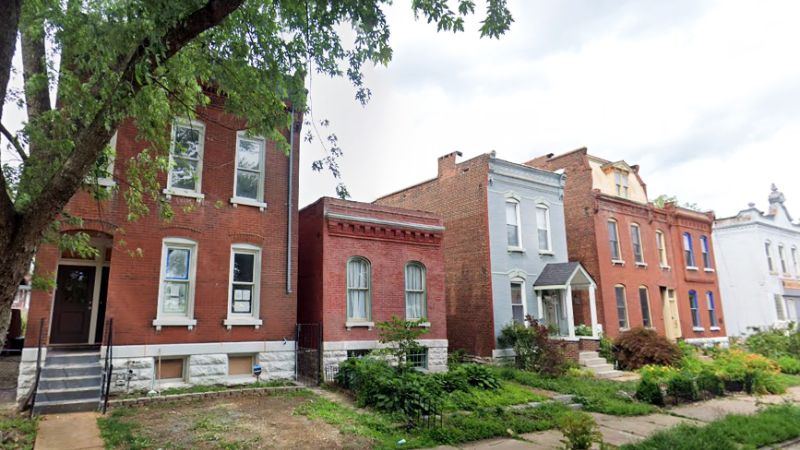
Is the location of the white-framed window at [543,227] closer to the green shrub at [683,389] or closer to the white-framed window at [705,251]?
the green shrub at [683,389]

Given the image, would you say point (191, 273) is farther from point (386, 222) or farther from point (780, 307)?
point (780, 307)

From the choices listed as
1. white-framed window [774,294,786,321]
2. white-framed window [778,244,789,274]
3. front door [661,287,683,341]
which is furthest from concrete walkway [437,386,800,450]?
white-framed window [778,244,789,274]

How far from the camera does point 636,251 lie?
2347cm

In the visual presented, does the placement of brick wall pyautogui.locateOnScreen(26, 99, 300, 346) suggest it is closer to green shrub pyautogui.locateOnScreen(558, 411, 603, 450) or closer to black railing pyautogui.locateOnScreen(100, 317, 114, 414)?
black railing pyautogui.locateOnScreen(100, 317, 114, 414)

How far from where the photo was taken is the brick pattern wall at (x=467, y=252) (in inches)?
711

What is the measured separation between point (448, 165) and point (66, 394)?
15.1 metres

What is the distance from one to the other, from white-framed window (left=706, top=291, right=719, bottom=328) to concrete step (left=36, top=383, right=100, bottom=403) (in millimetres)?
29046

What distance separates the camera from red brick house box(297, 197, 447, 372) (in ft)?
46.9

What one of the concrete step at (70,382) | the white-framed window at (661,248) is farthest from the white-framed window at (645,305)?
the concrete step at (70,382)

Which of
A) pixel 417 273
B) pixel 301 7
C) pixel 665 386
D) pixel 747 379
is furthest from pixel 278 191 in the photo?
pixel 747 379

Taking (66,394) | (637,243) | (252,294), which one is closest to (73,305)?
(66,394)

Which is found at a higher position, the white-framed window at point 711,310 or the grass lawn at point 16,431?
the white-framed window at point 711,310

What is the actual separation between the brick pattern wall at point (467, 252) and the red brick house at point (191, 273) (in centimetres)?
762

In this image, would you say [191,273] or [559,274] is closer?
[191,273]
